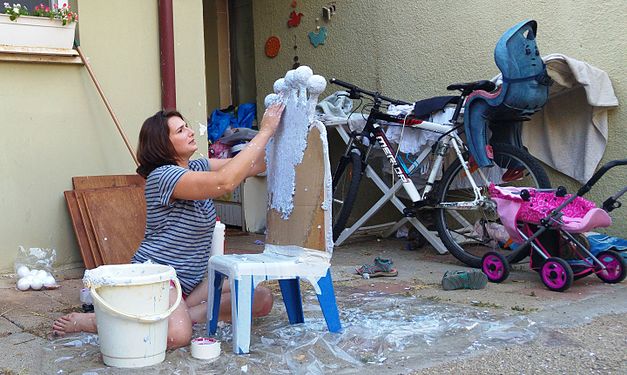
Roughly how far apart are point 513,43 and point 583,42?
3.34ft

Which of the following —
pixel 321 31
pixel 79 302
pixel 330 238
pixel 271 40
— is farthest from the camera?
pixel 271 40

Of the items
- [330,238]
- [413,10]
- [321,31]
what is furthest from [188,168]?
[321,31]

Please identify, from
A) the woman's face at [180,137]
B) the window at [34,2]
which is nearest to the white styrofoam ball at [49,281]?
the woman's face at [180,137]

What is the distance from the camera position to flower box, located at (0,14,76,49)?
4137 mm

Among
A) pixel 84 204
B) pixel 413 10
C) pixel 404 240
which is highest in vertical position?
pixel 413 10

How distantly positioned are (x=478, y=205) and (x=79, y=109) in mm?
2593

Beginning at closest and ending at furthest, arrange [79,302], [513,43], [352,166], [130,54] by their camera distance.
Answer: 1. [79,302]
2. [513,43]
3. [130,54]
4. [352,166]

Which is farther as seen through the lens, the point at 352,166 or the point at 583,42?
the point at 352,166

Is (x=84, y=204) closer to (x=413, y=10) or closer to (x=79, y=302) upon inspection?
(x=79, y=302)

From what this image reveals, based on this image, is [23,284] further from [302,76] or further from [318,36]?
[318,36]

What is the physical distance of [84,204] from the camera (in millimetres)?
4289

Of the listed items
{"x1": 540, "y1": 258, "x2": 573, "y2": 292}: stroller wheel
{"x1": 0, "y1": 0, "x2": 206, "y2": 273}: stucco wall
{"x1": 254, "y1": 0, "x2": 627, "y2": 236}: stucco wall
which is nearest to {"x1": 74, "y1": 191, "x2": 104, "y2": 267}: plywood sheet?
{"x1": 0, "y1": 0, "x2": 206, "y2": 273}: stucco wall

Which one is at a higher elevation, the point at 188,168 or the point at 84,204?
the point at 188,168

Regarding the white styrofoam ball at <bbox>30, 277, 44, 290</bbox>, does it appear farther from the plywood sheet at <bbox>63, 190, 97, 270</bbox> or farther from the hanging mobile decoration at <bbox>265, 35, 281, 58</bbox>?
the hanging mobile decoration at <bbox>265, 35, 281, 58</bbox>
